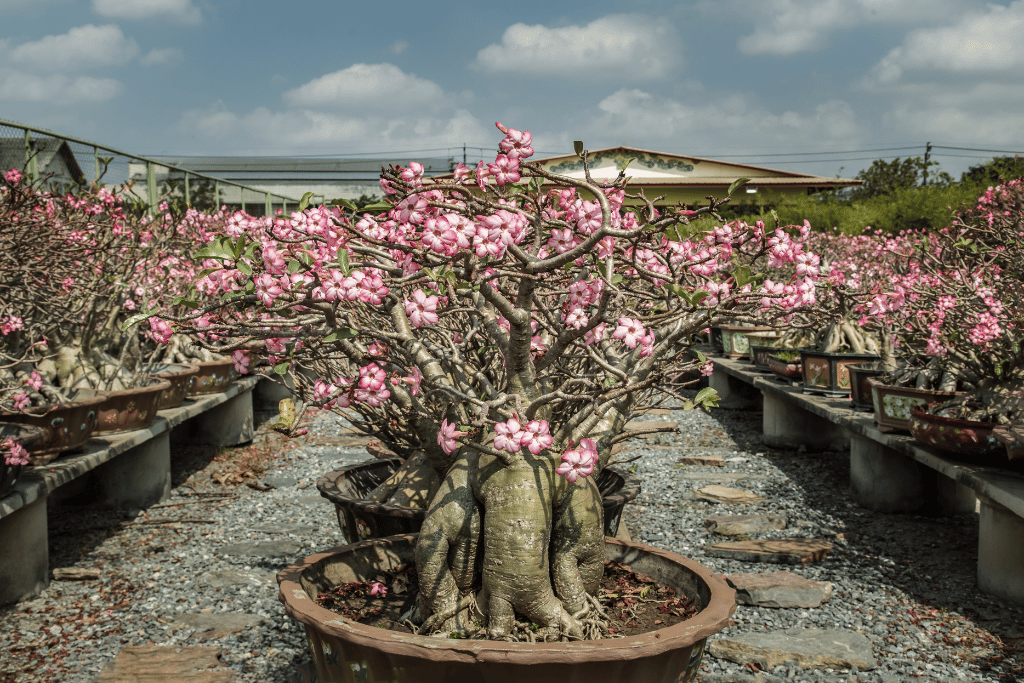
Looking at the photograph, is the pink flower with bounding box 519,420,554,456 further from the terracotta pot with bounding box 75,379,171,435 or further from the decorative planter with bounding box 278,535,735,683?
the terracotta pot with bounding box 75,379,171,435

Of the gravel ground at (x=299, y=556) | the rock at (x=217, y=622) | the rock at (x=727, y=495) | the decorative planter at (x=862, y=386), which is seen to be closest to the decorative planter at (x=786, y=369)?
the decorative planter at (x=862, y=386)

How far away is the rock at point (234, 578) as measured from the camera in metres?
4.18

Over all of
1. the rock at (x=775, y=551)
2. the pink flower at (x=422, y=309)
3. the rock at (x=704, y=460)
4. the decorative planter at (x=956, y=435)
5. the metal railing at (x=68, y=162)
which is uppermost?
the metal railing at (x=68, y=162)

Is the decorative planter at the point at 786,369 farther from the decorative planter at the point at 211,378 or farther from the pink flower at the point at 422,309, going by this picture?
the pink flower at the point at 422,309

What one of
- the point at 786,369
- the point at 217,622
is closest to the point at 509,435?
the point at 217,622

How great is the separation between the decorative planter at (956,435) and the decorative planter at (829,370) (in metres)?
2.25

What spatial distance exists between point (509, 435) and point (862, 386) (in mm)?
5243

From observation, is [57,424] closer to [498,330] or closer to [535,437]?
[498,330]

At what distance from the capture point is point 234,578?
4.26 metres

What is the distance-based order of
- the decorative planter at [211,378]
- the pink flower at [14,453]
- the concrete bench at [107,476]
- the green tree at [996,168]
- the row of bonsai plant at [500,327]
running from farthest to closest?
the green tree at [996,168] → the decorative planter at [211,378] → the concrete bench at [107,476] → the pink flower at [14,453] → the row of bonsai plant at [500,327]

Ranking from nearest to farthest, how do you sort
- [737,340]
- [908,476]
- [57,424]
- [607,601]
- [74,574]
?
[607,601] < [74,574] < [57,424] < [908,476] < [737,340]

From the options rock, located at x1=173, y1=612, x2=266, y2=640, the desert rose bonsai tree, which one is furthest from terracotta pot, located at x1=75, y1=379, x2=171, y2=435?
the desert rose bonsai tree

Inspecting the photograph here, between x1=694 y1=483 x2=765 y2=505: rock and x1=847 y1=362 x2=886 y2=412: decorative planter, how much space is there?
4.32 feet

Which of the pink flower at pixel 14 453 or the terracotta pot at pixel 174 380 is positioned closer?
the pink flower at pixel 14 453
